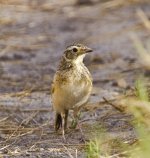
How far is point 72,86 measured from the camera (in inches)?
326

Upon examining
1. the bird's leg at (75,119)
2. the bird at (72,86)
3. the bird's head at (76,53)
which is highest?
the bird's head at (76,53)

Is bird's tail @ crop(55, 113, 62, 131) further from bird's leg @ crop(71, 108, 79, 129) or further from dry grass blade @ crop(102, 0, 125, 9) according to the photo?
dry grass blade @ crop(102, 0, 125, 9)

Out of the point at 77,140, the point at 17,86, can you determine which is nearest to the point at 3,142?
the point at 77,140

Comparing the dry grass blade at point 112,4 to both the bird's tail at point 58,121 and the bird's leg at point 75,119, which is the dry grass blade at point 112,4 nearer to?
the bird's tail at point 58,121

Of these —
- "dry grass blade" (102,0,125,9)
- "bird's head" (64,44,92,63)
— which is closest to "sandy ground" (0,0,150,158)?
"dry grass blade" (102,0,125,9)

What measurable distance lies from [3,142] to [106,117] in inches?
54.8

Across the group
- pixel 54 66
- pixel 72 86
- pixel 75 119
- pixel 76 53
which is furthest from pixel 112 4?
pixel 72 86

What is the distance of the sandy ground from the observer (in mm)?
8242

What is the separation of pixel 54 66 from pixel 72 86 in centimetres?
490

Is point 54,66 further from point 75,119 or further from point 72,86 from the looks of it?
point 72,86

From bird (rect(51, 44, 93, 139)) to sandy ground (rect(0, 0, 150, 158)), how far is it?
263 mm

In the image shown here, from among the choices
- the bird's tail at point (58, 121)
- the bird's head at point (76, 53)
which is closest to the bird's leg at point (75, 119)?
the bird's tail at point (58, 121)

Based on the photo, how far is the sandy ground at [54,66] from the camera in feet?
27.0

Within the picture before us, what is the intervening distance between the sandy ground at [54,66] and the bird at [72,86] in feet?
0.86
